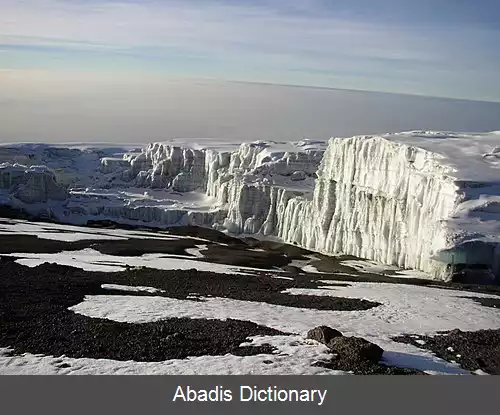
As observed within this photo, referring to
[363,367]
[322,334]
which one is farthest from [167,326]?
[363,367]

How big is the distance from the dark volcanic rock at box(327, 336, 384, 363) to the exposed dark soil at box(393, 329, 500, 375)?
1787 mm

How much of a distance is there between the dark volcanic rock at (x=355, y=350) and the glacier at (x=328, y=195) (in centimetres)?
1699

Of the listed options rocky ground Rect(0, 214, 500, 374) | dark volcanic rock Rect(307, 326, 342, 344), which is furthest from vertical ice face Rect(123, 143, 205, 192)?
dark volcanic rock Rect(307, 326, 342, 344)

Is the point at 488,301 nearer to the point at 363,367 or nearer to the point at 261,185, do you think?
the point at 363,367

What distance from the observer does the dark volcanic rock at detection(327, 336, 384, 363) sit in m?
10.3

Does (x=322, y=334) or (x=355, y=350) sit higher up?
(x=355, y=350)

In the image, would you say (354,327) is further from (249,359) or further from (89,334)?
(89,334)

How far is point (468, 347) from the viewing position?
1217 cm

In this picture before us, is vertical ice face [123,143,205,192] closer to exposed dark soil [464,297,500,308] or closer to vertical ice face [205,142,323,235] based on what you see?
vertical ice face [205,142,323,235]

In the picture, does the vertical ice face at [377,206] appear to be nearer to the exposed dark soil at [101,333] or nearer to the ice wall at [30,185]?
the exposed dark soil at [101,333]

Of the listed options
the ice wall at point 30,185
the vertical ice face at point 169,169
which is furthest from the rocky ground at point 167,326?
the vertical ice face at point 169,169

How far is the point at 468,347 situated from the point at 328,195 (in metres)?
35.4

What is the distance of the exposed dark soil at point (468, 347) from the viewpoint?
434 inches
